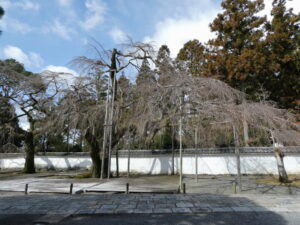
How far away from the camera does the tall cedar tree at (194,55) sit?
16.6 metres

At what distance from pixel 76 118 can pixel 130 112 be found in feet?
9.13

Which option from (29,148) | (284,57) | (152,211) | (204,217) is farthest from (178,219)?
(29,148)

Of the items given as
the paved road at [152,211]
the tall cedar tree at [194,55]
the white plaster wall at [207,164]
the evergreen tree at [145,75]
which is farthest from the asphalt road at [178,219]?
the tall cedar tree at [194,55]

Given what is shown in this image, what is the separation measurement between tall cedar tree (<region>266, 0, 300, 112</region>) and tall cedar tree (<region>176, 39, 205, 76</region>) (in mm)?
4757

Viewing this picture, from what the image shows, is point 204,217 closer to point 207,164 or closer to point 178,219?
point 178,219

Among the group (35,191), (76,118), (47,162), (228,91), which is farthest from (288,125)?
(47,162)

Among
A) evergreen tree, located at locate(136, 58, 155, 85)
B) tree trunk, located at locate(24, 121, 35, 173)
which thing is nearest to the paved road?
evergreen tree, located at locate(136, 58, 155, 85)

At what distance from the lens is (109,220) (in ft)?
15.1

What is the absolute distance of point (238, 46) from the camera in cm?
1457

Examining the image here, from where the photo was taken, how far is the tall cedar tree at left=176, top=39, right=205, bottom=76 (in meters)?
16.6

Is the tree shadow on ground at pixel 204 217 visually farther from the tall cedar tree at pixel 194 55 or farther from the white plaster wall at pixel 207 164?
the tall cedar tree at pixel 194 55

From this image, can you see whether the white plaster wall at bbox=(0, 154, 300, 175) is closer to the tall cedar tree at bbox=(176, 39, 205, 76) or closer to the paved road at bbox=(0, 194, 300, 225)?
the tall cedar tree at bbox=(176, 39, 205, 76)

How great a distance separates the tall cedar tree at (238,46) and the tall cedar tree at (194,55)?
4.16 feet

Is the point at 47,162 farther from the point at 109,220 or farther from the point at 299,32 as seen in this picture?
the point at 299,32
